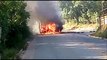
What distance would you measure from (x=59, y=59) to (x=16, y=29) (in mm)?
15478

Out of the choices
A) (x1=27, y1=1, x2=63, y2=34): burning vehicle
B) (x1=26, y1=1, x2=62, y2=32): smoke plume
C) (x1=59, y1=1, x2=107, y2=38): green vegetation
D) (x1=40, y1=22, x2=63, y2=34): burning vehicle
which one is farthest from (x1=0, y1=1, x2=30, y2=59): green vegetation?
(x1=59, y1=1, x2=107, y2=38): green vegetation

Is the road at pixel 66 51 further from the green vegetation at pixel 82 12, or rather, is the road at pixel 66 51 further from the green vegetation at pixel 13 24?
the green vegetation at pixel 82 12

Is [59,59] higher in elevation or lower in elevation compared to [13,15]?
lower

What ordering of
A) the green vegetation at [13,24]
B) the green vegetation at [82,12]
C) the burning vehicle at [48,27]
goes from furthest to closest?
the green vegetation at [82,12]
the burning vehicle at [48,27]
the green vegetation at [13,24]

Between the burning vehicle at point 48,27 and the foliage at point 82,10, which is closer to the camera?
the burning vehicle at point 48,27

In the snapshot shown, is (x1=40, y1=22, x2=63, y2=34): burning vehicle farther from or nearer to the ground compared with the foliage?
nearer to the ground

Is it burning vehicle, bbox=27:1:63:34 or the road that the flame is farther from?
the road

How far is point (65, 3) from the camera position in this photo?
382 ft

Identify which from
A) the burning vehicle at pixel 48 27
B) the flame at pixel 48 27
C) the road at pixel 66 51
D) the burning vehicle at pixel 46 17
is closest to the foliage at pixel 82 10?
the burning vehicle at pixel 46 17

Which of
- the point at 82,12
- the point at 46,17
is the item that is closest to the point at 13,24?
the point at 46,17

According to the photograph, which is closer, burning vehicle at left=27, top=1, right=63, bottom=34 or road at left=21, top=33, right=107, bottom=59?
road at left=21, top=33, right=107, bottom=59

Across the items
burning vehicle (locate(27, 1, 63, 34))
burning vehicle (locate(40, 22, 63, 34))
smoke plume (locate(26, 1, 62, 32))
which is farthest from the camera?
burning vehicle (locate(40, 22, 63, 34))

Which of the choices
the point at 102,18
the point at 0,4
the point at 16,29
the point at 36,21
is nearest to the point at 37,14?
the point at 36,21

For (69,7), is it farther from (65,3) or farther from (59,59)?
(59,59)
